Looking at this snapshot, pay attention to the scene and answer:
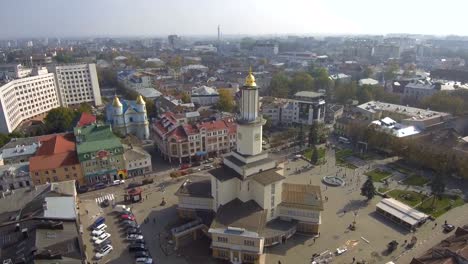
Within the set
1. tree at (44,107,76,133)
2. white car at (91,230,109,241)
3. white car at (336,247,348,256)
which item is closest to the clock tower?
white car at (336,247,348,256)

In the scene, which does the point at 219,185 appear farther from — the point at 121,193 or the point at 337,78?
the point at 337,78

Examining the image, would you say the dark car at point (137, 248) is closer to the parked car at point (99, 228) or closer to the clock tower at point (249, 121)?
the parked car at point (99, 228)

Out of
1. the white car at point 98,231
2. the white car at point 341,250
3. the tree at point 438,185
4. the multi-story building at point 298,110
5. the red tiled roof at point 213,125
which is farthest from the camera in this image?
the multi-story building at point 298,110

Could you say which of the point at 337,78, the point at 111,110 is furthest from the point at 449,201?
the point at 337,78

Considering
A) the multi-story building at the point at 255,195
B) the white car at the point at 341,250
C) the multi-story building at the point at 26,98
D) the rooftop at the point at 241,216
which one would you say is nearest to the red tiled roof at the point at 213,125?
the multi-story building at the point at 255,195

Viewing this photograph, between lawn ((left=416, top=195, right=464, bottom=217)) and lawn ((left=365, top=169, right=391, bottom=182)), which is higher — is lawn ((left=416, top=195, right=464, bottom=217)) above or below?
below

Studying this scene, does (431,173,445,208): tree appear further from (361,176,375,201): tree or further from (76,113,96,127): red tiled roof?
(76,113,96,127): red tiled roof
